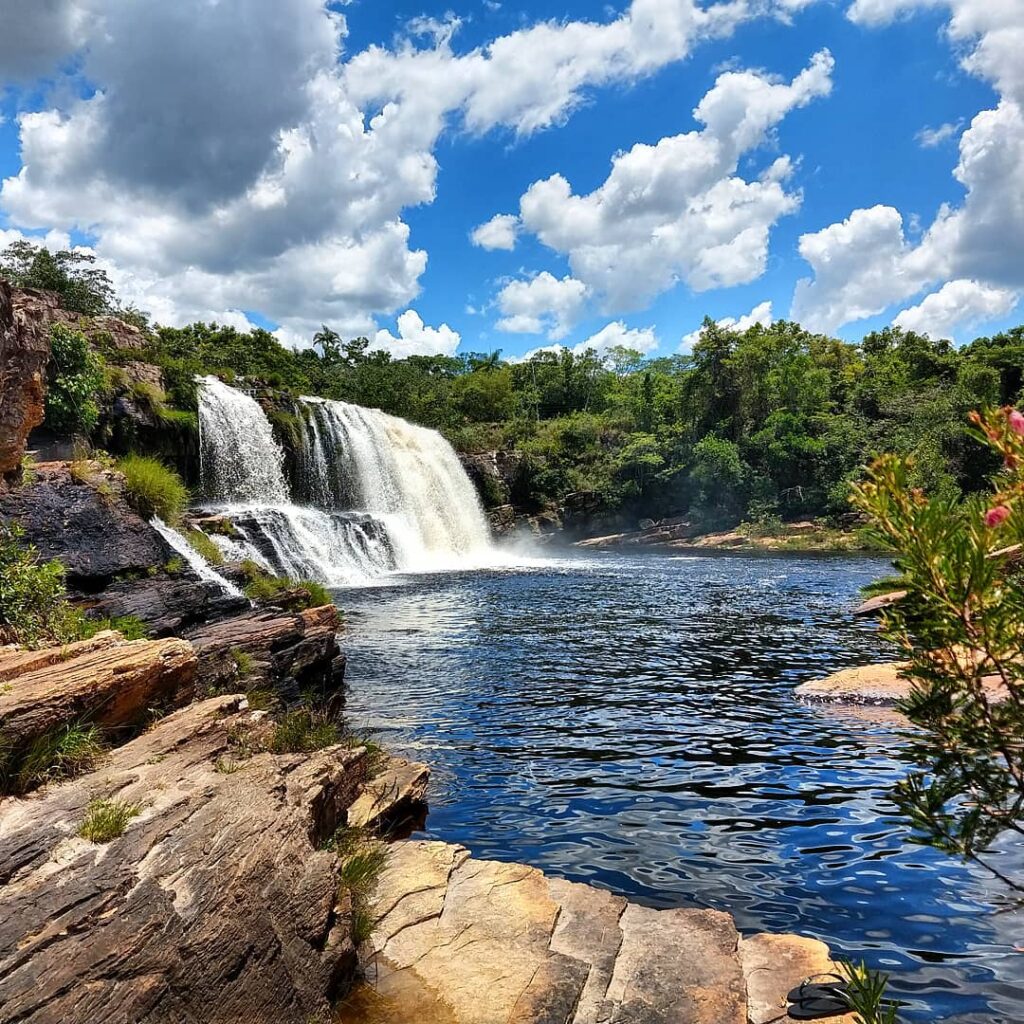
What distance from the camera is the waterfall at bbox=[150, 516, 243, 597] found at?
14.2 meters

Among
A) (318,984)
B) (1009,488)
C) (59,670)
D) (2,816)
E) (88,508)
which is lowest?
(318,984)

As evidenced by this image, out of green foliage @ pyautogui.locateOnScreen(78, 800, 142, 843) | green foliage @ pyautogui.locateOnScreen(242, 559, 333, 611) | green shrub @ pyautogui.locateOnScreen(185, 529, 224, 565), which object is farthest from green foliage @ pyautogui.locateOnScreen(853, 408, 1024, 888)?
Answer: green shrub @ pyautogui.locateOnScreen(185, 529, 224, 565)

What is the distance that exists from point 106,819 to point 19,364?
5.67 metres

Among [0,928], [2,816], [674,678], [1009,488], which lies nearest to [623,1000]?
[0,928]

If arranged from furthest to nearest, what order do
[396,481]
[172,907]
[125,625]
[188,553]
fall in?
1. [396,481]
2. [188,553]
3. [125,625]
4. [172,907]

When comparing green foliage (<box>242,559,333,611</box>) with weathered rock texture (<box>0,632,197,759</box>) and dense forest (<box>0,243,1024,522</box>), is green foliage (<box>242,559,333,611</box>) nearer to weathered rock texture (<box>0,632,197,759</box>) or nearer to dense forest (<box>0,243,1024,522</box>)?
weathered rock texture (<box>0,632,197,759</box>)

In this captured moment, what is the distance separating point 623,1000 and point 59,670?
15.9 ft

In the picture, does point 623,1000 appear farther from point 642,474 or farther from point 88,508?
point 642,474

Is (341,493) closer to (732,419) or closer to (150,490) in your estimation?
(150,490)

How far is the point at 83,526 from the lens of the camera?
473 inches

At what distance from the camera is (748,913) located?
206 inches

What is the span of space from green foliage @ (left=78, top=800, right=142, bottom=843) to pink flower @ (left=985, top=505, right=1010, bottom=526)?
14.9 feet

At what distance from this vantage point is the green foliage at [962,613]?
2.19 meters

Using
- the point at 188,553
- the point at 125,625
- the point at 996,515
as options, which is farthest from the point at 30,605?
the point at 996,515
